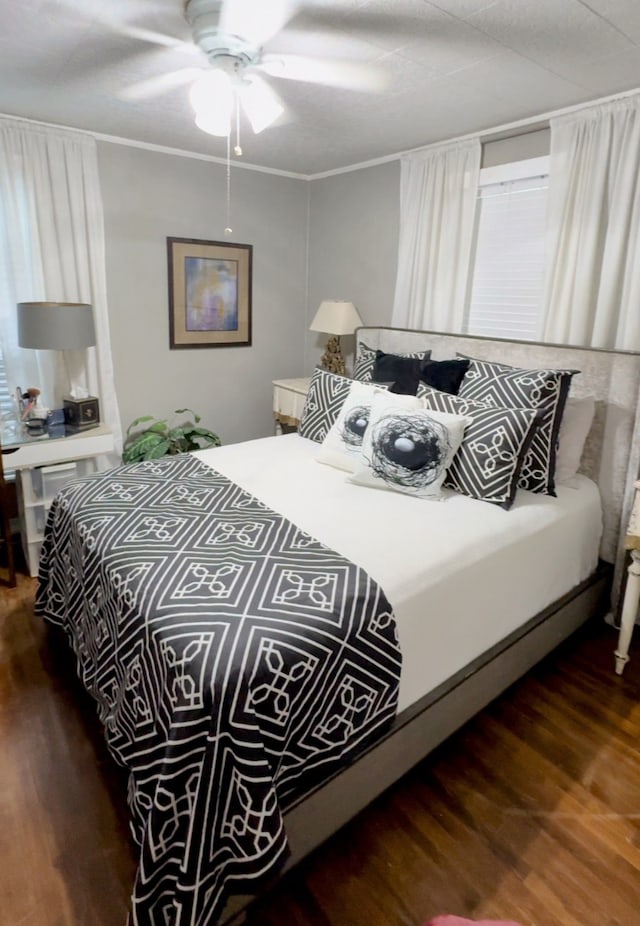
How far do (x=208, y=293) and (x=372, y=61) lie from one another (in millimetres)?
2077

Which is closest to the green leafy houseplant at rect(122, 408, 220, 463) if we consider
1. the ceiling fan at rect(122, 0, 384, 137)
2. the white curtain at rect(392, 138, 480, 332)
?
the white curtain at rect(392, 138, 480, 332)

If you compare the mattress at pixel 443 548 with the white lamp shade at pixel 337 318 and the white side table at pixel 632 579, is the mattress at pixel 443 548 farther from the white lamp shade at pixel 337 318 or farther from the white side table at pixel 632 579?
the white lamp shade at pixel 337 318

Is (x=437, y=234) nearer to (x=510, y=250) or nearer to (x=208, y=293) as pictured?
(x=510, y=250)

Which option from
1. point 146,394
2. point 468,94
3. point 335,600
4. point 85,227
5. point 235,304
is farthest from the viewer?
point 235,304

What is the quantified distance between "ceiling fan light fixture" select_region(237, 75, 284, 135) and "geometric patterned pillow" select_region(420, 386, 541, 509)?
145cm

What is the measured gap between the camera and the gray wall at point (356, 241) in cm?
356

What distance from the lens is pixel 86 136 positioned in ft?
10.1

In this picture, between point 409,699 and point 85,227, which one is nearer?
point 409,699

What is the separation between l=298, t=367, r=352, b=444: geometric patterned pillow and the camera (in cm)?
282

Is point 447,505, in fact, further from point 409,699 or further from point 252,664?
point 252,664

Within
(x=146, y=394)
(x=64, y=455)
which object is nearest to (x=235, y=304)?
(x=146, y=394)

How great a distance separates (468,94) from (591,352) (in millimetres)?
1277

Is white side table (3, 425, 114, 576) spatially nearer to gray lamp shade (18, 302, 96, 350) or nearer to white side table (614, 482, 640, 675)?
gray lamp shade (18, 302, 96, 350)

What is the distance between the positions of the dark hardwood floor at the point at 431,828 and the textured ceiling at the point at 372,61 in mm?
2392
